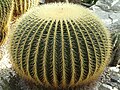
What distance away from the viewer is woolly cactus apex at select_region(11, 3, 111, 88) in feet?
9.04

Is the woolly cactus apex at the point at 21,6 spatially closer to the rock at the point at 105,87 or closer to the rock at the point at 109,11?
the rock at the point at 109,11

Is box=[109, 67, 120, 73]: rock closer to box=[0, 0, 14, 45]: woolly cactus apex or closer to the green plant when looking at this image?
the green plant

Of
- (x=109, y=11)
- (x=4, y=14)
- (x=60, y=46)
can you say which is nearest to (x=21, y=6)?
(x=4, y=14)

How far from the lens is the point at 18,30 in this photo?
296 cm

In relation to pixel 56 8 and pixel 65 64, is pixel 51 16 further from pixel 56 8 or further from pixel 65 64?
pixel 65 64

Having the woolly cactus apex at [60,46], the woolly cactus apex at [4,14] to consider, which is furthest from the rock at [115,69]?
the woolly cactus apex at [4,14]

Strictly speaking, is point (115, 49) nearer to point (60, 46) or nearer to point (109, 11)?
Answer: point (60, 46)

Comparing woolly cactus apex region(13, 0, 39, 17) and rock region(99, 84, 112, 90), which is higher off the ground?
woolly cactus apex region(13, 0, 39, 17)

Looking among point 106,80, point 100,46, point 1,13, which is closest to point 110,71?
point 106,80

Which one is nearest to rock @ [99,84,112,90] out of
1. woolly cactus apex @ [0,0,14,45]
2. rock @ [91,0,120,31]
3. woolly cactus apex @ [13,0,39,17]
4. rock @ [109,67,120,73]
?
rock @ [109,67,120,73]

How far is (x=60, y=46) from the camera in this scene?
2748 millimetres

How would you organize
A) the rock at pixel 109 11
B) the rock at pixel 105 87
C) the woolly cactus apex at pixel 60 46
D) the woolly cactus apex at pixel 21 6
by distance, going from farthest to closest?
1. the rock at pixel 109 11
2. the woolly cactus apex at pixel 21 6
3. the rock at pixel 105 87
4. the woolly cactus apex at pixel 60 46

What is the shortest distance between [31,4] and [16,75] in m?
1.18

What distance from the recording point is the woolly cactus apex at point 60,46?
2.76 metres
